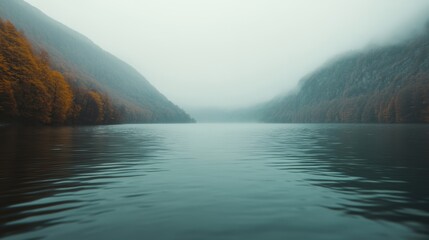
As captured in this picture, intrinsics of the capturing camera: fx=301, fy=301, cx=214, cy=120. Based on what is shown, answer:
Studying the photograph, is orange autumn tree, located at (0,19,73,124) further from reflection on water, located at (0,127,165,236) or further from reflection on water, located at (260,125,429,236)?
reflection on water, located at (260,125,429,236)

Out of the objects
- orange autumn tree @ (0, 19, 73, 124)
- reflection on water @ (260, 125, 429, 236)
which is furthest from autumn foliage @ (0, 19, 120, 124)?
reflection on water @ (260, 125, 429, 236)

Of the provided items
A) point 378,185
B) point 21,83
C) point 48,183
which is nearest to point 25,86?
point 21,83

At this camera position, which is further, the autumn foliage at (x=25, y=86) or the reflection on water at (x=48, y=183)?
the autumn foliage at (x=25, y=86)

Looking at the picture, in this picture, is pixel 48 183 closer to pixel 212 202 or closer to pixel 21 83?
pixel 212 202

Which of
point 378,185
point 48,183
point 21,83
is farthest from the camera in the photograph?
point 21,83

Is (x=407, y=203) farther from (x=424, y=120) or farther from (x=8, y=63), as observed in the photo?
(x=424, y=120)

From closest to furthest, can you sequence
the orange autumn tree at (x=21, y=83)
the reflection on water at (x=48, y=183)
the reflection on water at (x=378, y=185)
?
the reflection on water at (x=48, y=183)
the reflection on water at (x=378, y=185)
the orange autumn tree at (x=21, y=83)

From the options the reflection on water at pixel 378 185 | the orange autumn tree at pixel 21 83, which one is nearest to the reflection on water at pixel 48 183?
the reflection on water at pixel 378 185

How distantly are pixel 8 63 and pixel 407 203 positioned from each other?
289 feet

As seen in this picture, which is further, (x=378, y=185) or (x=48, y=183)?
(x=378, y=185)

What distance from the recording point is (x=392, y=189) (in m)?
14.9

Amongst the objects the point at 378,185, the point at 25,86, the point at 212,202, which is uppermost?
the point at 25,86

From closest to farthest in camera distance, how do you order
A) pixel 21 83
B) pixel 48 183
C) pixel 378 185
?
pixel 48 183, pixel 378 185, pixel 21 83

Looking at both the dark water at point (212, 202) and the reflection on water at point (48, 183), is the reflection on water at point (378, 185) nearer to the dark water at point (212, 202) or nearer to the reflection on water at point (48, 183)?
the dark water at point (212, 202)
